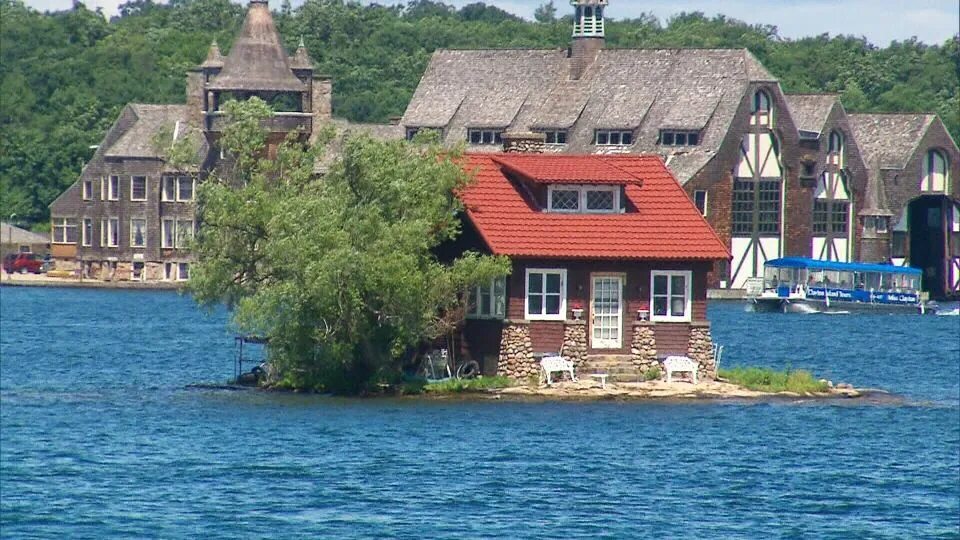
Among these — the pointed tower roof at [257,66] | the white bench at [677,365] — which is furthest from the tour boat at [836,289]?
the white bench at [677,365]

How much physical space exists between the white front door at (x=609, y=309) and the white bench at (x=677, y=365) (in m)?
1.11

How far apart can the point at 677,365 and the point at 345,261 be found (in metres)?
7.73

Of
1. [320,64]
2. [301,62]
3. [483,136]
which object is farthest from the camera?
[320,64]

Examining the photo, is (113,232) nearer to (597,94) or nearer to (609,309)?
(597,94)

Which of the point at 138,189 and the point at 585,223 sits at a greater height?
the point at 138,189

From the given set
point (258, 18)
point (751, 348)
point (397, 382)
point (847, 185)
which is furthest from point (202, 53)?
point (397, 382)

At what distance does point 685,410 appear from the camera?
50562 mm

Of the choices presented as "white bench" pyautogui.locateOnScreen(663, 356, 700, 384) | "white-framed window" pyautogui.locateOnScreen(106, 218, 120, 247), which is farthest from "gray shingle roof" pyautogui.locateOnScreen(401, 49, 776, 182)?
"white bench" pyautogui.locateOnScreen(663, 356, 700, 384)

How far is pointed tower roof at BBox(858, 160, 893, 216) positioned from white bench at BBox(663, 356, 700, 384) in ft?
247

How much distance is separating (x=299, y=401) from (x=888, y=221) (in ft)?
264

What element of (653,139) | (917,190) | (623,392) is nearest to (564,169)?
(623,392)

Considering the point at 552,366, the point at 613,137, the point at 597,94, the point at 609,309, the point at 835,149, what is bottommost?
the point at 552,366

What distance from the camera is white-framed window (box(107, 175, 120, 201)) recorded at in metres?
136

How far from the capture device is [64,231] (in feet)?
466
